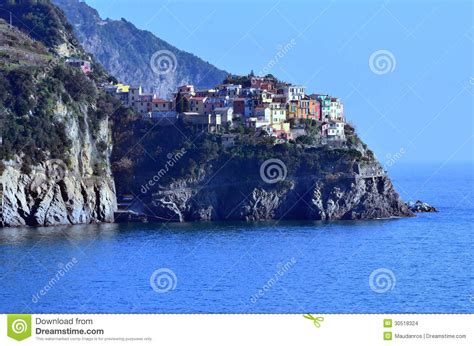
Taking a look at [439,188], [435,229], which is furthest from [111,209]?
[439,188]

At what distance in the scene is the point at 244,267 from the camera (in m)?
46.4

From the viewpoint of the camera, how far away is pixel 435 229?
63.2 m

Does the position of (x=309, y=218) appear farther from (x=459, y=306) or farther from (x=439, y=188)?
(x=439, y=188)

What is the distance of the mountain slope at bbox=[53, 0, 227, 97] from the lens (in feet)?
567

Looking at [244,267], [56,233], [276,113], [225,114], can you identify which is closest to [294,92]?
[276,113]

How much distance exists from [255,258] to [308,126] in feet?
84.5
